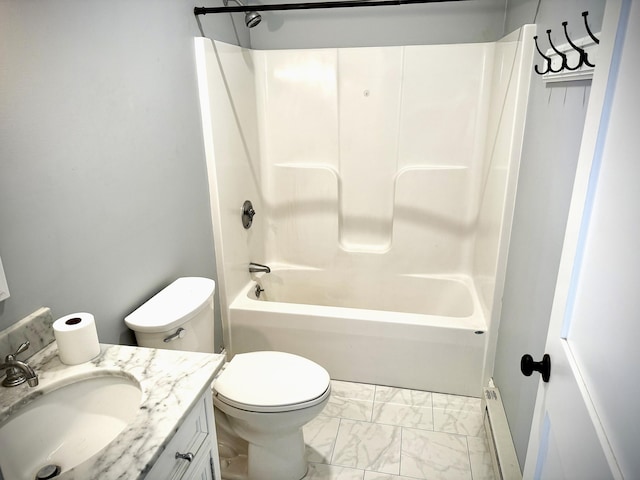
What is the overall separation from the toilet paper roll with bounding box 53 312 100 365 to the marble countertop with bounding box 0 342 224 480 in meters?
0.02

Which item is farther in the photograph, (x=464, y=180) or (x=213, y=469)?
(x=464, y=180)

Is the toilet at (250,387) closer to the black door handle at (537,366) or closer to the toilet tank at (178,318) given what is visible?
the toilet tank at (178,318)

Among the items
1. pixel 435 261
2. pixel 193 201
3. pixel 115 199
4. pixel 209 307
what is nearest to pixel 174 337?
pixel 209 307

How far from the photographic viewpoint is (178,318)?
152 cm

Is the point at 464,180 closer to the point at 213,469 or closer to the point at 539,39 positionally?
the point at 539,39

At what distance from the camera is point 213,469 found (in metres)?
1.29

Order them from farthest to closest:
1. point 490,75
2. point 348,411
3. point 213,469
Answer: point 490,75 → point 348,411 → point 213,469

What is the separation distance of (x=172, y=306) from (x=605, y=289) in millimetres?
1362

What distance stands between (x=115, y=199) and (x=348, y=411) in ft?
5.05

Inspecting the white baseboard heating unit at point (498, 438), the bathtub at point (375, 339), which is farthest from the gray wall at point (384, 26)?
the white baseboard heating unit at point (498, 438)

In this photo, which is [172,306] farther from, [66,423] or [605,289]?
[605,289]

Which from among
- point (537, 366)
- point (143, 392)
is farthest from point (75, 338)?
point (537, 366)

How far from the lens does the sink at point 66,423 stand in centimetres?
99

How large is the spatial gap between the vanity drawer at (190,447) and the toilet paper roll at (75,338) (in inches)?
13.8
